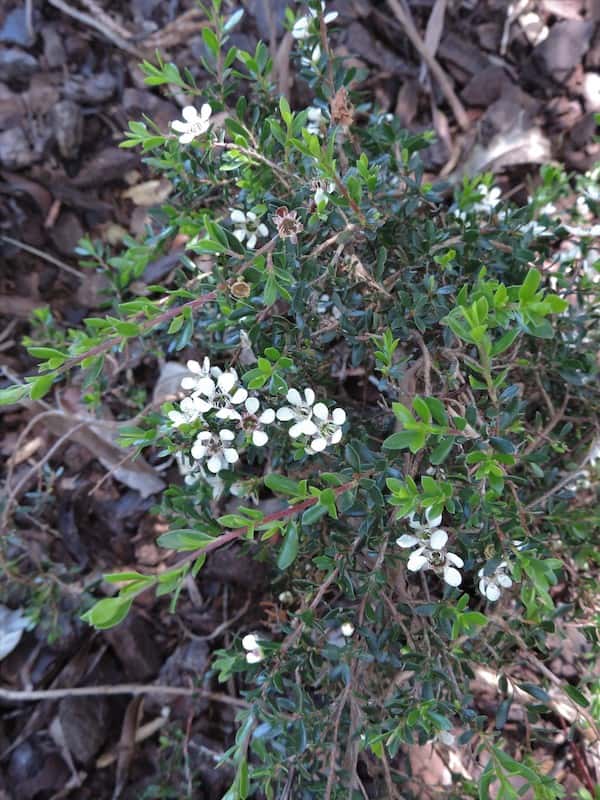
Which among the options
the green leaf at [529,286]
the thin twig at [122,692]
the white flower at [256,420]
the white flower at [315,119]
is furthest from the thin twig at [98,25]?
the thin twig at [122,692]

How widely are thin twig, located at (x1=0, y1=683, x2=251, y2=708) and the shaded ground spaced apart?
29 mm

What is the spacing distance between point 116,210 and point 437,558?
7.71 ft

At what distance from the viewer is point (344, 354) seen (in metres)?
2.01

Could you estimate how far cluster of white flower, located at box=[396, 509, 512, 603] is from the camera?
1.32 meters

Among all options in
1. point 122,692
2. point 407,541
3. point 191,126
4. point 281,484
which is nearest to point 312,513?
point 281,484

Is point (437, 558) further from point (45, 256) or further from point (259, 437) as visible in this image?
point (45, 256)

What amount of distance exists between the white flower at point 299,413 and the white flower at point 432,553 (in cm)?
29

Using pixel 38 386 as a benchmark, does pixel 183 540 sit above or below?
below

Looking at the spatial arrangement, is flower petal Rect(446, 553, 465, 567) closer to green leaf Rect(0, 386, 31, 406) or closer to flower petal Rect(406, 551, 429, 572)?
flower petal Rect(406, 551, 429, 572)

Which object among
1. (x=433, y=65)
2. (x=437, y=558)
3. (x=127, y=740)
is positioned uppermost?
(x=433, y=65)

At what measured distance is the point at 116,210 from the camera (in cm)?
306

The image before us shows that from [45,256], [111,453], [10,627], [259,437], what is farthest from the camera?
[45,256]

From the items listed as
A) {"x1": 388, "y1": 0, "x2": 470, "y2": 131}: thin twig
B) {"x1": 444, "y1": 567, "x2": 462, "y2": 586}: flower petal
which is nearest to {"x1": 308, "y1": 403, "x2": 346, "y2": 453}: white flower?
{"x1": 444, "y1": 567, "x2": 462, "y2": 586}: flower petal

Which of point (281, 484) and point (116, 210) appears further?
point (116, 210)
